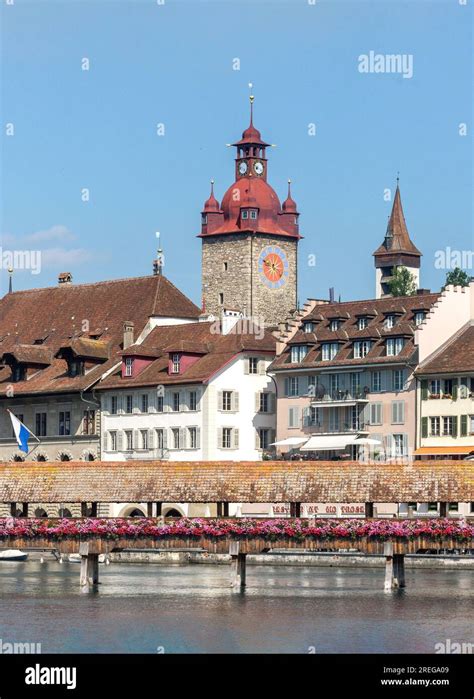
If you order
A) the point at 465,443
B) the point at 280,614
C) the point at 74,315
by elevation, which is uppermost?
the point at 74,315

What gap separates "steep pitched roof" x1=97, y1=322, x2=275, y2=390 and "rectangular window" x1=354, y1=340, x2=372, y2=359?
631cm

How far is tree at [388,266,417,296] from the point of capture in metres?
157

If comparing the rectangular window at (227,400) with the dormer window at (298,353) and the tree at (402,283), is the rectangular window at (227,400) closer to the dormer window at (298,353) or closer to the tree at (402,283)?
the dormer window at (298,353)

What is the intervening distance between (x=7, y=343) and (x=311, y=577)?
4434 centimetres

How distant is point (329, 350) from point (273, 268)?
92.3 feet

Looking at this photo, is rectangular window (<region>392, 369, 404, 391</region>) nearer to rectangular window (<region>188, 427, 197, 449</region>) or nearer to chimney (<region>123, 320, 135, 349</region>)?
rectangular window (<region>188, 427, 197, 449</region>)

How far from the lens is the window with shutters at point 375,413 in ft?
325

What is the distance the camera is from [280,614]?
58750 mm

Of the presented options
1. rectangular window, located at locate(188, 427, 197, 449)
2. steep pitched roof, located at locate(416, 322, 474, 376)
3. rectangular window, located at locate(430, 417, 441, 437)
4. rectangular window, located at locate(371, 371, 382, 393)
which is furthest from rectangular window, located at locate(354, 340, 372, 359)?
rectangular window, located at locate(188, 427, 197, 449)

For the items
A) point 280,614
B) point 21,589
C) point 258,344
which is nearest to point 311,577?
point 21,589

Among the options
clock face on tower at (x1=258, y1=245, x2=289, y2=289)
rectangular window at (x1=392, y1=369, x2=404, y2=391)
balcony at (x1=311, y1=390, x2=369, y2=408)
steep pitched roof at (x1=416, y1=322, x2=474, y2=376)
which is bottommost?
balcony at (x1=311, y1=390, x2=369, y2=408)

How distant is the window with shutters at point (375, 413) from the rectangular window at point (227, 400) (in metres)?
8.49

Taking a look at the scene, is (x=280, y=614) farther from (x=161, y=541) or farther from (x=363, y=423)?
(x=363, y=423)

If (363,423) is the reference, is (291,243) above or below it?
above
